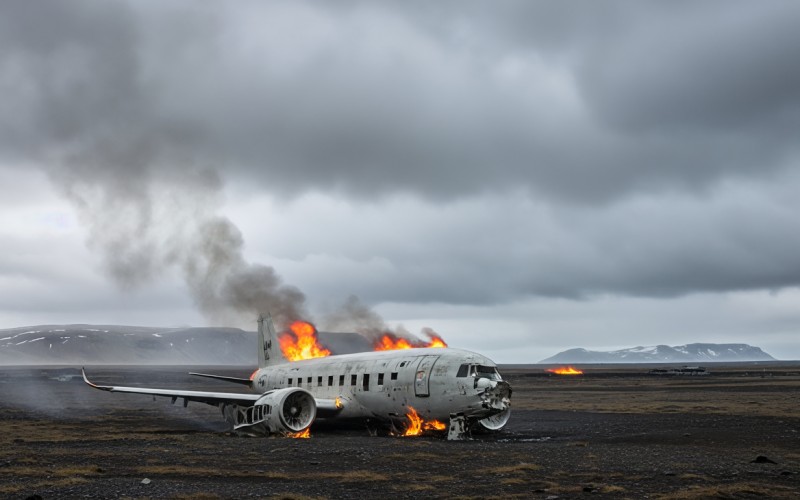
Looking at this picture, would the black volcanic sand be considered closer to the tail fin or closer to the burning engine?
the burning engine

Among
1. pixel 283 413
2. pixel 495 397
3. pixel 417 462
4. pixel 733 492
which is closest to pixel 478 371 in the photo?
pixel 495 397

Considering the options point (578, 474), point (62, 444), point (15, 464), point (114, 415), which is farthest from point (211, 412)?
point (578, 474)

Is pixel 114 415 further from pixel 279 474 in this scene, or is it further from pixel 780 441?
pixel 780 441

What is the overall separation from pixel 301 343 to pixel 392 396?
22082 mm

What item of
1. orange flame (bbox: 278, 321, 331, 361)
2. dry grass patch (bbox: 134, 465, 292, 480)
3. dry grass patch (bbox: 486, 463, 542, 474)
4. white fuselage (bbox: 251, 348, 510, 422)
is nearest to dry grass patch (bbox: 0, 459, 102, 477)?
dry grass patch (bbox: 134, 465, 292, 480)

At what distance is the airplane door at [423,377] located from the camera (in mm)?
32969

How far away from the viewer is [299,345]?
55.2 m

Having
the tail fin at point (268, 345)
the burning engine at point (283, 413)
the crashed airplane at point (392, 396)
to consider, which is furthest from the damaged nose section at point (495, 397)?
the tail fin at point (268, 345)

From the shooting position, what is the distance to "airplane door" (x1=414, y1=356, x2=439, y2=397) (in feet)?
108

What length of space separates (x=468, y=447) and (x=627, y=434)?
10228 mm

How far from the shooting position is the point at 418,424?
112 feet

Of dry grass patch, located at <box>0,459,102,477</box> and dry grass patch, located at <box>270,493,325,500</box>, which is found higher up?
dry grass patch, located at <box>270,493,325,500</box>

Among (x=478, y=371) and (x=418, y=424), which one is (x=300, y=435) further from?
(x=478, y=371)

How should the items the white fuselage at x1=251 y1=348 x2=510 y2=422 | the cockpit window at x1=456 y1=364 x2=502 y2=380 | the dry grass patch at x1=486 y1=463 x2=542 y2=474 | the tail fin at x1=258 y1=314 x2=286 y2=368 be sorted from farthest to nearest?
the tail fin at x1=258 y1=314 x2=286 y2=368, the cockpit window at x1=456 y1=364 x2=502 y2=380, the white fuselage at x1=251 y1=348 x2=510 y2=422, the dry grass patch at x1=486 y1=463 x2=542 y2=474
